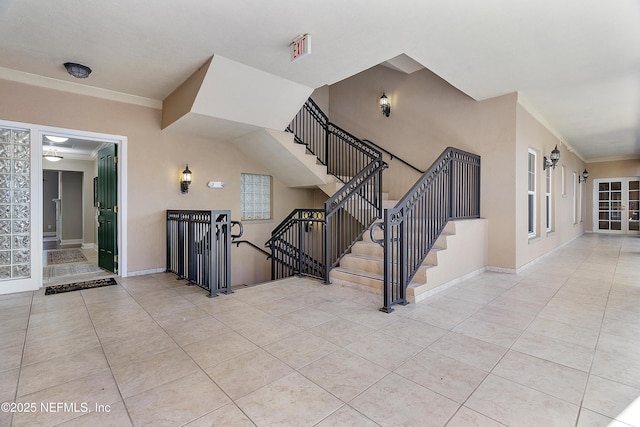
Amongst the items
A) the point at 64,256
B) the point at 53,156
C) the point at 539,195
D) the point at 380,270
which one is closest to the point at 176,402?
the point at 380,270

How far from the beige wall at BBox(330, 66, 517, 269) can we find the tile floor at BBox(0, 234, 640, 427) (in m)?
1.54

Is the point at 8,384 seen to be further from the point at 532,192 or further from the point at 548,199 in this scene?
the point at 548,199

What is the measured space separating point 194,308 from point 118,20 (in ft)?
9.90

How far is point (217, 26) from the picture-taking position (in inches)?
124

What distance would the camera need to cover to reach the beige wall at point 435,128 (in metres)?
4.99

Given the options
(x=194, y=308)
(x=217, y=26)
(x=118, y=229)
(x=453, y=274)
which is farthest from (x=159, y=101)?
(x=453, y=274)

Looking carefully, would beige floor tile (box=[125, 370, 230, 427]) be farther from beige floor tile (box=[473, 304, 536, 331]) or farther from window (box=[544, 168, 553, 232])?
window (box=[544, 168, 553, 232])

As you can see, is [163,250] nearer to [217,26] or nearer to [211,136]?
[211,136]

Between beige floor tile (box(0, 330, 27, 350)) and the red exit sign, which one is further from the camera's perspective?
the red exit sign

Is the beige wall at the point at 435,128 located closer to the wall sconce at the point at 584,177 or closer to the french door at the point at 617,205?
the wall sconce at the point at 584,177

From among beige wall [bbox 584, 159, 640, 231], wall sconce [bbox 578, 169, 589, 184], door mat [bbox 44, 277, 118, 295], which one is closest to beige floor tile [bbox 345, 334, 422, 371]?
door mat [bbox 44, 277, 118, 295]

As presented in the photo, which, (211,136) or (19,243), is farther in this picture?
(211,136)

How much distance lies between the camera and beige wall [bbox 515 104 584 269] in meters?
5.07

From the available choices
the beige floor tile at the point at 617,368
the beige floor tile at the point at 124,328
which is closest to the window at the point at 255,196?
the beige floor tile at the point at 124,328
